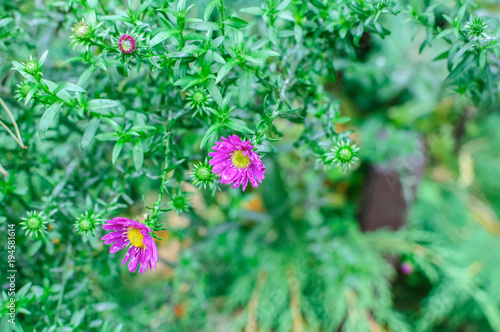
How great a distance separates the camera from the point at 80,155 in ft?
1.93

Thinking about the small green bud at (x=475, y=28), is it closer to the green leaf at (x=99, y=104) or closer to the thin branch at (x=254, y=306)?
the green leaf at (x=99, y=104)

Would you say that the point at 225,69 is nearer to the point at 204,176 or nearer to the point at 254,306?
the point at 204,176

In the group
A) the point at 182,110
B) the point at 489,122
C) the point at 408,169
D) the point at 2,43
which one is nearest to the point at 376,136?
the point at 408,169

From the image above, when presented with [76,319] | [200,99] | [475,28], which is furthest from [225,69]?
[76,319]

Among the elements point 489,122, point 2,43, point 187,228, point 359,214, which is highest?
point 2,43

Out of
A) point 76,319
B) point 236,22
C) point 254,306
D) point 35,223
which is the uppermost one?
point 236,22

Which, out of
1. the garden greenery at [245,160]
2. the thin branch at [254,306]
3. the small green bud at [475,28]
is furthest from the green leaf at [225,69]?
the thin branch at [254,306]

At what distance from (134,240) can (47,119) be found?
14 cm

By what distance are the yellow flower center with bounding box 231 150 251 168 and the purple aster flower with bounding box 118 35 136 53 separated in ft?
0.43

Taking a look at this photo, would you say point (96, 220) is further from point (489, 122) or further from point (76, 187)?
point (489, 122)

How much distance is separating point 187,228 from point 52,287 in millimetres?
322

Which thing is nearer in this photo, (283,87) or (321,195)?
(283,87)

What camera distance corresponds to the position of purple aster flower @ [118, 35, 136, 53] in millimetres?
336

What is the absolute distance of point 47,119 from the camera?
354mm
